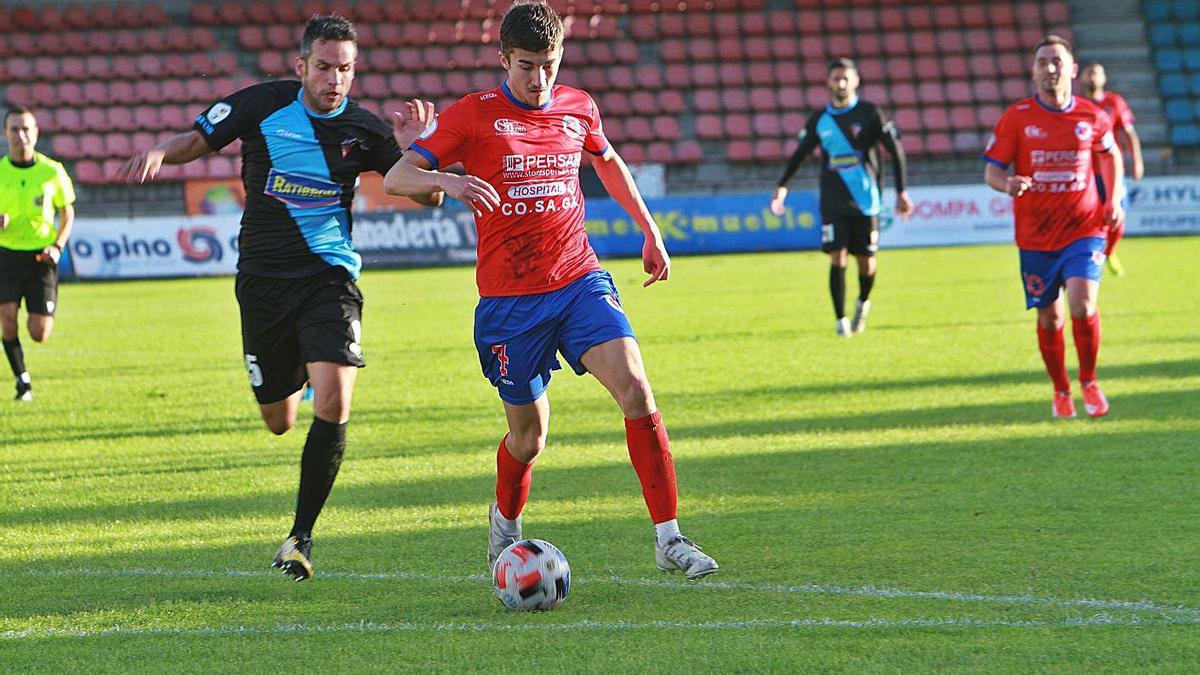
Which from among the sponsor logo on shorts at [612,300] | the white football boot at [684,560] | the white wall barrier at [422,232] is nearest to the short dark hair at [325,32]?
the sponsor logo on shorts at [612,300]

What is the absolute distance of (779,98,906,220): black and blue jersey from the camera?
15039 mm

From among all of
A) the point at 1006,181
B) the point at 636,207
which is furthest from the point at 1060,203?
the point at 636,207

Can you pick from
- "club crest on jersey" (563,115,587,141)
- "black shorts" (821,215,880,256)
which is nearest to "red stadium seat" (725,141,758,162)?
"black shorts" (821,215,880,256)

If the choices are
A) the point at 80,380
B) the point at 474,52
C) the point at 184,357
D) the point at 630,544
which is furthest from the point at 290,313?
the point at 474,52

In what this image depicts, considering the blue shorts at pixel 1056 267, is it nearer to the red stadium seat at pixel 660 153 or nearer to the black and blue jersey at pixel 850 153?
the black and blue jersey at pixel 850 153

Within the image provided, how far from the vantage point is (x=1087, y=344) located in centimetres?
954

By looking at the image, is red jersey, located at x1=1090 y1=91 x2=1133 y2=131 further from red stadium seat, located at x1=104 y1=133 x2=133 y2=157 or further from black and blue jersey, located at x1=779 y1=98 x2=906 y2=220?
red stadium seat, located at x1=104 y1=133 x2=133 y2=157

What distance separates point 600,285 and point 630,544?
1.16 metres

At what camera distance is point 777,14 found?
3656 centimetres

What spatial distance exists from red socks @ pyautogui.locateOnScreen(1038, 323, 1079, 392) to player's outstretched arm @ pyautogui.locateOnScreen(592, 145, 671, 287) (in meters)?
4.23

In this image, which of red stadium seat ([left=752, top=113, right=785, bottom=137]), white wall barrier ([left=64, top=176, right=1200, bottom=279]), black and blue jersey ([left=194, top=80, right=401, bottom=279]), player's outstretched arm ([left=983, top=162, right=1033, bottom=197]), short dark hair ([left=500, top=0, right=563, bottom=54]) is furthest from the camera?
red stadium seat ([left=752, top=113, right=785, bottom=137])

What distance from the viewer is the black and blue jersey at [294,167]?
247 inches

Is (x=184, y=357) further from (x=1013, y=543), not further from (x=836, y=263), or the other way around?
(x=1013, y=543)

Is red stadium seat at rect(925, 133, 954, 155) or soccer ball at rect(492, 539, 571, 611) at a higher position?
red stadium seat at rect(925, 133, 954, 155)
